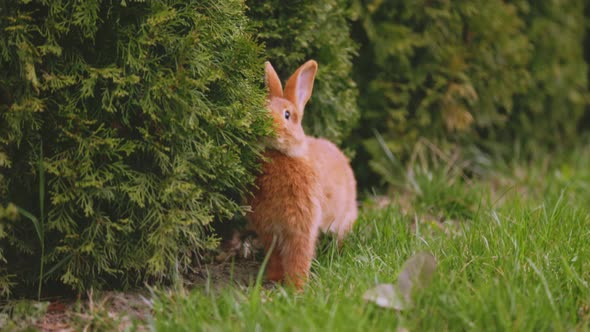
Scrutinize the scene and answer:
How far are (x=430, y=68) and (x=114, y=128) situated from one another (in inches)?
109

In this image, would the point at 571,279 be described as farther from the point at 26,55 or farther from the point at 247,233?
the point at 26,55

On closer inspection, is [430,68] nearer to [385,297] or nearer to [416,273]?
[416,273]

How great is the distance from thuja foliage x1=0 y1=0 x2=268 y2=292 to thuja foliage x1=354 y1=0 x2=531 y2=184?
1908 mm

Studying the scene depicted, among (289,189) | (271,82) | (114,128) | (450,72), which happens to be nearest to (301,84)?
(271,82)

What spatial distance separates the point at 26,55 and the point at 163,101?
52 centimetres

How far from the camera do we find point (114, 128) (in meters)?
2.58

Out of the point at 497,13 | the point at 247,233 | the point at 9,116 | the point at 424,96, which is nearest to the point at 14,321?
the point at 9,116

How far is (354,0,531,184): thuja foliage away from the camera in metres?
4.51

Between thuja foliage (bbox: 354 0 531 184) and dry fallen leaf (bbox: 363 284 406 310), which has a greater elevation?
thuja foliage (bbox: 354 0 531 184)

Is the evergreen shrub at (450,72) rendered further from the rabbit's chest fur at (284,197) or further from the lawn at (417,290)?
the rabbit's chest fur at (284,197)

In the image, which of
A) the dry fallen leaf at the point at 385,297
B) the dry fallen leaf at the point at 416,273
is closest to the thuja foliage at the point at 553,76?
the dry fallen leaf at the point at 416,273

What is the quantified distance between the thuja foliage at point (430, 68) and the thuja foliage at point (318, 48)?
0.57 metres

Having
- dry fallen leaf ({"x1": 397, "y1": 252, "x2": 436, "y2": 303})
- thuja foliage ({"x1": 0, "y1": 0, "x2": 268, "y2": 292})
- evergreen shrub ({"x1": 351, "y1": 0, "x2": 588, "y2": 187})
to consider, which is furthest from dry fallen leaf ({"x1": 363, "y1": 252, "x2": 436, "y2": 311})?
evergreen shrub ({"x1": 351, "y1": 0, "x2": 588, "y2": 187})

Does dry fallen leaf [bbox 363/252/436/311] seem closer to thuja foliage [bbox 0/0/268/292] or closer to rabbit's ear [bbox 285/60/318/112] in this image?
thuja foliage [bbox 0/0/268/292]
